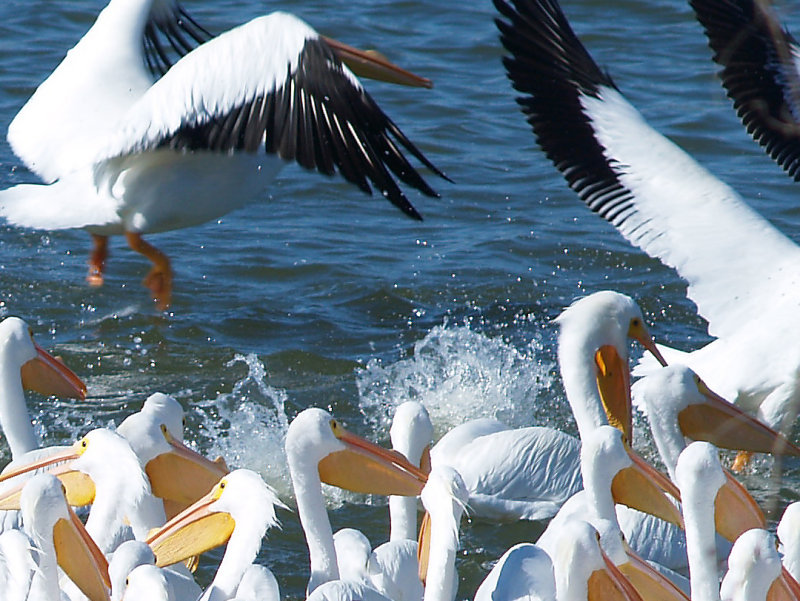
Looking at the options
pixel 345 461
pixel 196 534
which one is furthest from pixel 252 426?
pixel 196 534

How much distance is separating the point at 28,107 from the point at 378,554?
3411 millimetres

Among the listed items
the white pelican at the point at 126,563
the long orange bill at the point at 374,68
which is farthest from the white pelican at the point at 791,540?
the long orange bill at the point at 374,68

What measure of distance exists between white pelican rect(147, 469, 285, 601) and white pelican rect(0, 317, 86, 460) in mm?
966

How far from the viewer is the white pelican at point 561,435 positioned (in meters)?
4.83

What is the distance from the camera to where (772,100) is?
607 centimetres

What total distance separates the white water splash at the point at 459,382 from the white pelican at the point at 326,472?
1700mm

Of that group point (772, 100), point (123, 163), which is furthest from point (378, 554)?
point (772, 100)

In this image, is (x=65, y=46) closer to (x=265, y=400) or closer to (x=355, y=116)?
(x=265, y=400)

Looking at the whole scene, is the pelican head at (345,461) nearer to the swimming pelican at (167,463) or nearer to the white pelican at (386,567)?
the white pelican at (386,567)

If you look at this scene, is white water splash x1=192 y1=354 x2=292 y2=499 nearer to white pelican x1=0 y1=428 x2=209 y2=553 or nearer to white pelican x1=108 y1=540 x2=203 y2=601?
white pelican x1=0 y1=428 x2=209 y2=553

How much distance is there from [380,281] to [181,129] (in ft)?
7.93

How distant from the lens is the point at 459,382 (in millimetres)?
5988

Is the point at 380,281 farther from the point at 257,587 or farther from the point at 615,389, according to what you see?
the point at 257,587

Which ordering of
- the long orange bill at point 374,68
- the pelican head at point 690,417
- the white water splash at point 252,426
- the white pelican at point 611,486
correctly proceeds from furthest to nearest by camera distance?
1. the long orange bill at point 374,68
2. the white water splash at point 252,426
3. the pelican head at point 690,417
4. the white pelican at point 611,486
